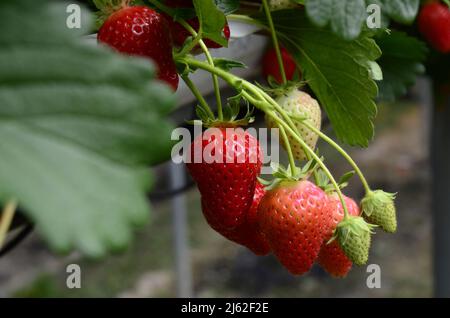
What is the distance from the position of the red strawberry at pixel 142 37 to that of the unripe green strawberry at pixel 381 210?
200 mm

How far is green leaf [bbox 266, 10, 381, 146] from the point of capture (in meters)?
0.56

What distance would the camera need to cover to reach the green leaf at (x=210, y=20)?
0.47 meters

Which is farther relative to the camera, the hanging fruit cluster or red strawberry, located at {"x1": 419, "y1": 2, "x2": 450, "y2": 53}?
red strawberry, located at {"x1": 419, "y1": 2, "x2": 450, "y2": 53}

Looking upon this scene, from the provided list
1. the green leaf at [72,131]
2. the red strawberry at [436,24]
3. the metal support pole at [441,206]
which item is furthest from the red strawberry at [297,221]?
the metal support pole at [441,206]

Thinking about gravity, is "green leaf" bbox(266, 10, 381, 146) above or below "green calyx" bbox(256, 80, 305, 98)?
above

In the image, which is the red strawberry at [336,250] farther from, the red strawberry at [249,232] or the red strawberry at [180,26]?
the red strawberry at [180,26]

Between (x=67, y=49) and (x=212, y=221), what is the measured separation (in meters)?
0.33

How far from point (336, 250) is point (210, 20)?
0.75 ft

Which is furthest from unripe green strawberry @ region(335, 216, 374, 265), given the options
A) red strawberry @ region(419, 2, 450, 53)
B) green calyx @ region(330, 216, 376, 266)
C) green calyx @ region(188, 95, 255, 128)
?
red strawberry @ region(419, 2, 450, 53)

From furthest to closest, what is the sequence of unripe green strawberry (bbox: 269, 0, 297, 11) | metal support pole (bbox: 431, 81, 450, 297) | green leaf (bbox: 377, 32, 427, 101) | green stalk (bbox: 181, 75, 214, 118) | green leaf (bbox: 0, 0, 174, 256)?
metal support pole (bbox: 431, 81, 450, 297), green leaf (bbox: 377, 32, 427, 101), unripe green strawberry (bbox: 269, 0, 297, 11), green stalk (bbox: 181, 75, 214, 118), green leaf (bbox: 0, 0, 174, 256)

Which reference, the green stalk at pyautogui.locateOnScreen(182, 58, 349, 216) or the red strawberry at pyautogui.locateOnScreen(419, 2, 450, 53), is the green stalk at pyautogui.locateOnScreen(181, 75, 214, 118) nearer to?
the green stalk at pyautogui.locateOnScreen(182, 58, 349, 216)

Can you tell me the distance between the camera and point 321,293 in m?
2.63

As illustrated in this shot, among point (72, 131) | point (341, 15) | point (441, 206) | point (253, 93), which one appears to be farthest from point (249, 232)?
point (441, 206)

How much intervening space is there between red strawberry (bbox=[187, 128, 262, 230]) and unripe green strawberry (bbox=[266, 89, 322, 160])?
28 millimetres
